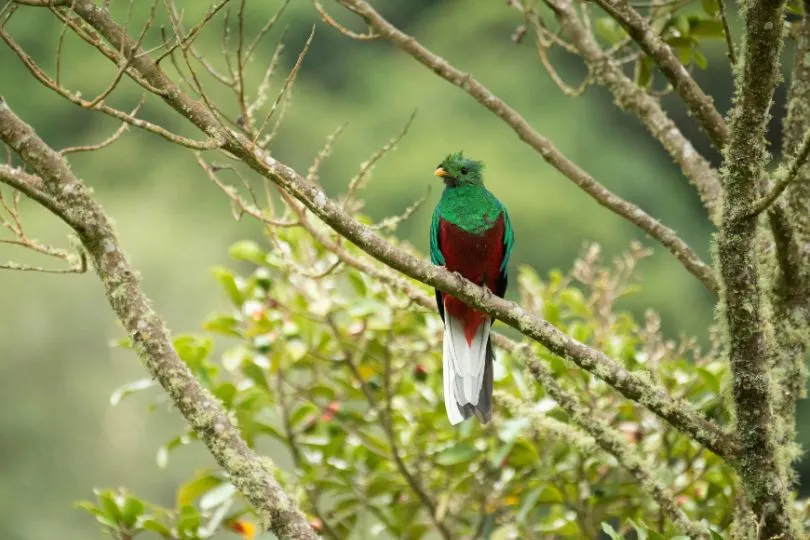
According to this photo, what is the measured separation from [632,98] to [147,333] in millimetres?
1483

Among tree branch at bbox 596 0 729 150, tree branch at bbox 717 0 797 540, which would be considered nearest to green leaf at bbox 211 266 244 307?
tree branch at bbox 596 0 729 150

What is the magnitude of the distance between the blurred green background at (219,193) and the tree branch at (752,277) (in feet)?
19.5

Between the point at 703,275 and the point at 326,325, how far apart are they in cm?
145

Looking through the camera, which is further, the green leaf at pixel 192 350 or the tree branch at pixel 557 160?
the green leaf at pixel 192 350

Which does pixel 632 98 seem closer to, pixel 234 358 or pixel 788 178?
pixel 788 178

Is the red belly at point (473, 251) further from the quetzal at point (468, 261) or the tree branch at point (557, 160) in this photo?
the tree branch at point (557, 160)

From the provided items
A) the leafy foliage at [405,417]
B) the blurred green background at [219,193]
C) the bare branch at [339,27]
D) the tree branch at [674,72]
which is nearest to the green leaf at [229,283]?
the leafy foliage at [405,417]

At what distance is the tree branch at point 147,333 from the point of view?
212cm

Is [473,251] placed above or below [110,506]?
above

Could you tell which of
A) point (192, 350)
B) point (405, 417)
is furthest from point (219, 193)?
point (192, 350)

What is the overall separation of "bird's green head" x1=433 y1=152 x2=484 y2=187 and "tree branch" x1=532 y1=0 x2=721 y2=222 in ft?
2.22

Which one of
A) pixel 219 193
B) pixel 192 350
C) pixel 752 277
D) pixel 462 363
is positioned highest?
pixel 219 193

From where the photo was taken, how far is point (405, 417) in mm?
3459

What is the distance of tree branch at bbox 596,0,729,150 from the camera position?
2.34 metres
